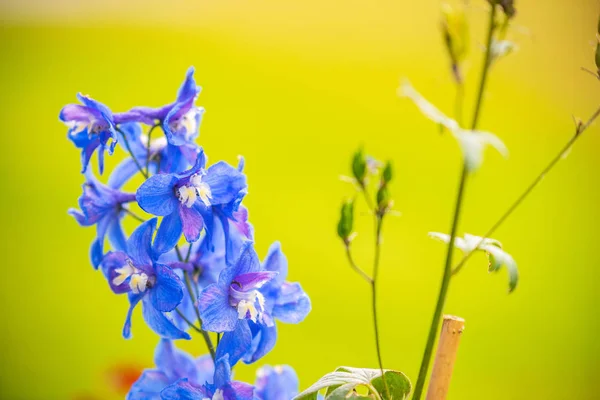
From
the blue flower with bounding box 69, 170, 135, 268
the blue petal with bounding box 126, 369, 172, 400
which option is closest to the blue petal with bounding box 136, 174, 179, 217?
the blue flower with bounding box 69, 170, 135, 268

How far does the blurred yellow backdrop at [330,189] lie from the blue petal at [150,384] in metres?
1.55

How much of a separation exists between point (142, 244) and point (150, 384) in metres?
0.19

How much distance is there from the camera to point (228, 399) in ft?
2.30

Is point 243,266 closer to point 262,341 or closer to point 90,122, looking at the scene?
point 262,341

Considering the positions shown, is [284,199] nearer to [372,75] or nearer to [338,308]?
[338,308]

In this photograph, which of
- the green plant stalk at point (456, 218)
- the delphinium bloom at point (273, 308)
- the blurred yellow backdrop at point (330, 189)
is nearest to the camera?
the green plant stalk at point (456, 218)

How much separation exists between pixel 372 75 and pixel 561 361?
219 centimetres

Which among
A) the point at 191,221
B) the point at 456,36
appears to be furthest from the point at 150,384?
the point at 456,36

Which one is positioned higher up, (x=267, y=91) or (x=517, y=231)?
(x=267, y=91)

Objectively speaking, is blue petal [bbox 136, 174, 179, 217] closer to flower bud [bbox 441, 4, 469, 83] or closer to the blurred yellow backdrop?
flower bud [bbox 441, 4, 469, 83]

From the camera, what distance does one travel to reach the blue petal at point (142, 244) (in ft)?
2.27

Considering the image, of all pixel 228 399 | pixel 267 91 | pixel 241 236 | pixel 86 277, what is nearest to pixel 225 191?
pixel 241 236

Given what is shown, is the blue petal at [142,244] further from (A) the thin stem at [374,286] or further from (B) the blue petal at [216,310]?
(A) the thin stem at [374,286]

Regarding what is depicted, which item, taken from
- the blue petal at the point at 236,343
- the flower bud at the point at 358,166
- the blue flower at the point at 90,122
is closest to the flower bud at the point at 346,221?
the flower bud at the point at 358,166
